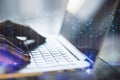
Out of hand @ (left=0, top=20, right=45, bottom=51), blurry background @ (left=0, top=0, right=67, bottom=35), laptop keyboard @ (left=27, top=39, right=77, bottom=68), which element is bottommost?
laptop keyboard @ (left=27, top=39, right=77, bottom=68)

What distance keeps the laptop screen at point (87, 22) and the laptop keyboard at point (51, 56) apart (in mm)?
70

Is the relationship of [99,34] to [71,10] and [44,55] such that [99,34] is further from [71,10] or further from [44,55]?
[71,10]

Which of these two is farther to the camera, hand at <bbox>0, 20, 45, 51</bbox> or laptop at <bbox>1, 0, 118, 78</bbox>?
hand at <bbox>0, 20, 45, 51</bbox>

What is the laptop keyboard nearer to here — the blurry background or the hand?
the hand

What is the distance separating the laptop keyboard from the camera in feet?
1.81

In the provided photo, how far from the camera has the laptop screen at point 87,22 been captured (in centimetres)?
56

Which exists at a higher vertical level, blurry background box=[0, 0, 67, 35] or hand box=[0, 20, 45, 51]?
blurry background box=[0, 0, 67, 35]

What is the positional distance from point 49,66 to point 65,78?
0.23 feet

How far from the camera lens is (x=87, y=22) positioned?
68 centimetres

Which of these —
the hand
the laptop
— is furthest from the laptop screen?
the hand

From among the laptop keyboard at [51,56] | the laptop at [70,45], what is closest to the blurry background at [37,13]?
the laptop at [70,45]

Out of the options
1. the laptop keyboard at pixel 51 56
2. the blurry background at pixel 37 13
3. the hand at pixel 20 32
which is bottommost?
the laptop keyboard at pixel 51 56

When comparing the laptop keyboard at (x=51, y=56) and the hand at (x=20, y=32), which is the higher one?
the hand at (x=20, y=32)

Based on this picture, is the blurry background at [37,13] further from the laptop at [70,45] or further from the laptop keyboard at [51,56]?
the laptop keyboard at [51,56]
